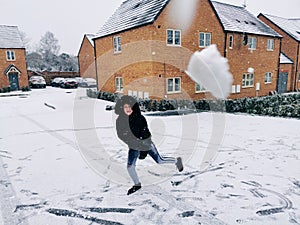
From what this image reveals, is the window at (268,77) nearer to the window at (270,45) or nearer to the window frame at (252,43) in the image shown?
the window at (270,45)

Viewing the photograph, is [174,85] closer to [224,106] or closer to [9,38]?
→ [224,106]

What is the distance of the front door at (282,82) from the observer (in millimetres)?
23528

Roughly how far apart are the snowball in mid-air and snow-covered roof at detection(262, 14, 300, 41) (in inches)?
486

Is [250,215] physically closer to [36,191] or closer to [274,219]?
[274,219]

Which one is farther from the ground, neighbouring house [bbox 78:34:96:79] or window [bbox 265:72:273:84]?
neighbouring house [bbox 78:34:96:79]

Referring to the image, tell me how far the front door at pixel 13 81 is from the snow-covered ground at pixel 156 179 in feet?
73.5

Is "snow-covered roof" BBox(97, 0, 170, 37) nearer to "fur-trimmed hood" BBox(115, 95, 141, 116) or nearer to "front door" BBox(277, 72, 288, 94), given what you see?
"fur-trimmed hood" BBox(115, 95, 141, 116)

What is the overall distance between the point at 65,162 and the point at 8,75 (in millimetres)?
26649

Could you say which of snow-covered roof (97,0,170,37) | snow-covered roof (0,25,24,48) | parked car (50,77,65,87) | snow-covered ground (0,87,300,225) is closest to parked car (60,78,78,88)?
parked car (50,77,65,87)

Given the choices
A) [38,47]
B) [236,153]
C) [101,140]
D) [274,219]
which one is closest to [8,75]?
[101,140]

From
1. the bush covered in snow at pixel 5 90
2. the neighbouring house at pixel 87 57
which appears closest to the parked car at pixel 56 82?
the neighbouring house at pixel 87 57

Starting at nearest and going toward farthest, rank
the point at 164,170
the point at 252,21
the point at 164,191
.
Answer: the point at 164,191 < the point at 164,170 < the point at 252,21

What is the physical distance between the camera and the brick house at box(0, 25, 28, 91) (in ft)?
87.8

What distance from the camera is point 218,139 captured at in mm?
7465
